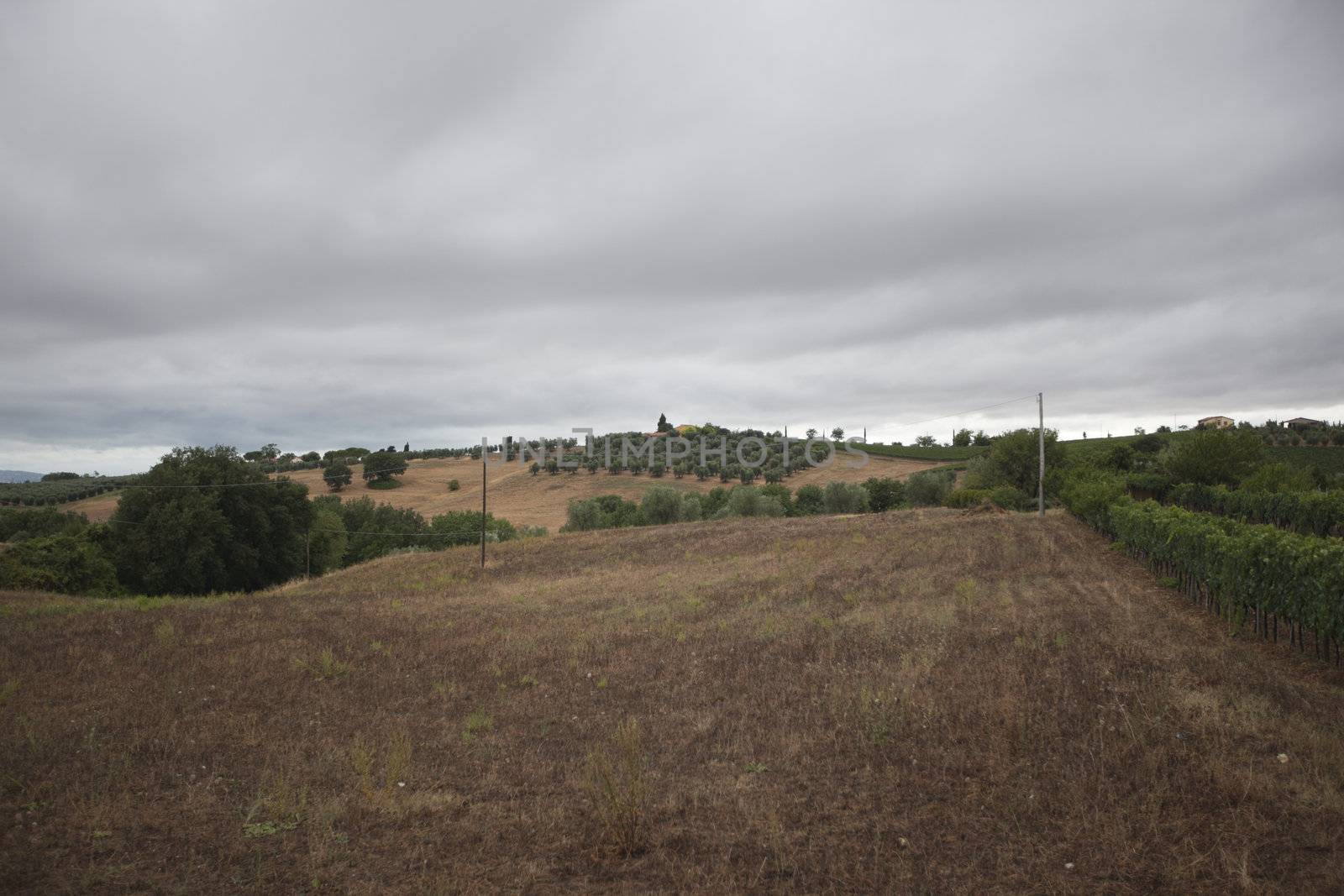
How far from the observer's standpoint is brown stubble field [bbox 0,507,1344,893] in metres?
6.66

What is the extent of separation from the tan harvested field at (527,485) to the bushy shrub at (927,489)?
853 cm

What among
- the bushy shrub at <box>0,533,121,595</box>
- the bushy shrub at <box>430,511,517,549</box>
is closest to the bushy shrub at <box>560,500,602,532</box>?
the bushy shrub at <box>430,511,517,549</box>

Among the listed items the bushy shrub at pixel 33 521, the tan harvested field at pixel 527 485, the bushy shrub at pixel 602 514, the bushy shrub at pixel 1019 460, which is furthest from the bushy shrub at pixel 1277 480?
the bushy shrub at pixel 33 521

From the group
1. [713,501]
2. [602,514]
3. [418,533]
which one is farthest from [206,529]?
[713,501]

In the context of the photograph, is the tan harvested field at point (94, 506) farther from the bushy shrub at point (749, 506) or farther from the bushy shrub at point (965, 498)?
the bushy shrub at point (965, 498)

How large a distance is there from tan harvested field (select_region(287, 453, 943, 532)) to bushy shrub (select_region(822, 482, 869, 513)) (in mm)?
5413

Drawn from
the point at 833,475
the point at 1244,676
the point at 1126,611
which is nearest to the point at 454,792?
the point at 1244,676

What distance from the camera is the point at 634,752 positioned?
347 inches

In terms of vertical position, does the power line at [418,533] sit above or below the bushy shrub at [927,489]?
below

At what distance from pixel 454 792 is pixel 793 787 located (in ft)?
14.0

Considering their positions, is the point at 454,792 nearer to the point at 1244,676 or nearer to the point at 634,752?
the point at 634,752

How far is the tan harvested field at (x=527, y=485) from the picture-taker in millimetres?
81375

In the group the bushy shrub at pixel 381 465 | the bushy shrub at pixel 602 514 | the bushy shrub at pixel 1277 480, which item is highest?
the bushy shrub at pixel 381 465

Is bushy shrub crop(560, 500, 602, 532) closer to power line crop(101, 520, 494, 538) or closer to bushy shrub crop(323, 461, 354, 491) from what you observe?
power line crop(101, 520, 494, 538)
